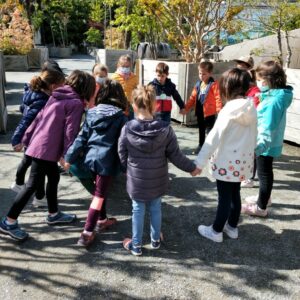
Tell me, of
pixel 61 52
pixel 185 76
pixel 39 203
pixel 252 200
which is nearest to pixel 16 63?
pixel 185 76

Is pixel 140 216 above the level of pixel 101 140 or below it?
below

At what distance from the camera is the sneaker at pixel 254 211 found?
3988mm

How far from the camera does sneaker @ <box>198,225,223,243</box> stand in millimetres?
3508

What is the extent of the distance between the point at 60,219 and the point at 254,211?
2.09 m

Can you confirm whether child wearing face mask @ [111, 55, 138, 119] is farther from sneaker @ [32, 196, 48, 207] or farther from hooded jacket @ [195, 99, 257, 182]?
hooded jacket @ [195, 99, 257, 182]

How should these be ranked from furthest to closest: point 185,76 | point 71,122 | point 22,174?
point 185,76, point 22,174, point 71,122

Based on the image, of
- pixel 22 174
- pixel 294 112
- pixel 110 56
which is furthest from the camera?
pixel 110 56

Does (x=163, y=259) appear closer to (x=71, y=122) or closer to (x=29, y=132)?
(x=71, y=122)

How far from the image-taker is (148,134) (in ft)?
9.51

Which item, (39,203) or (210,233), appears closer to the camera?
(210,233)

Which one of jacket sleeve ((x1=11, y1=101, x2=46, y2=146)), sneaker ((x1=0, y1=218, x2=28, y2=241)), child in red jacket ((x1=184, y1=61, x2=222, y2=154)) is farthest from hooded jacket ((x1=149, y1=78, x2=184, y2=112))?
sneaker ((x1=0, y1=218, x2=28, y2=241))

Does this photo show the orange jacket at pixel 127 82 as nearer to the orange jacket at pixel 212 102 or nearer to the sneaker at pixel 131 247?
the orange jacket at pixel 212 102

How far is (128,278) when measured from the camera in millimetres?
2951

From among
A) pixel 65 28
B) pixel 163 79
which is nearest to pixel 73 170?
pixel 163 79
